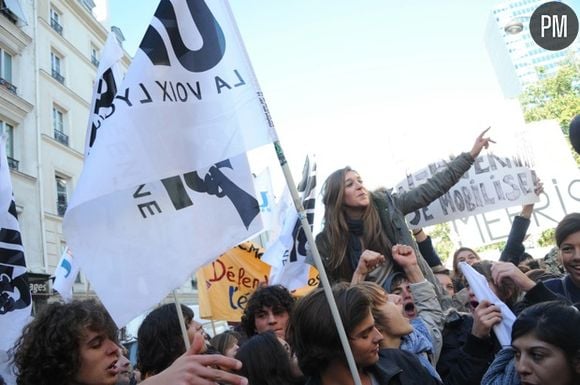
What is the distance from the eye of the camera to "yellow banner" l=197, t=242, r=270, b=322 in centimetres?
690

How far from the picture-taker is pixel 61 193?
20016 mm

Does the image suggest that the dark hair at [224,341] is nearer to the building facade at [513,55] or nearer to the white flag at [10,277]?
the white flag at [10,277]

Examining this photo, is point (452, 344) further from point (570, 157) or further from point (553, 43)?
point (570, 157)

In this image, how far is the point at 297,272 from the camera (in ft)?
17.9

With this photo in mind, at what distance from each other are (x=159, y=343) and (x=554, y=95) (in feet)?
74.1

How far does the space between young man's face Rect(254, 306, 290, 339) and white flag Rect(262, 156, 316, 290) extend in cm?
114

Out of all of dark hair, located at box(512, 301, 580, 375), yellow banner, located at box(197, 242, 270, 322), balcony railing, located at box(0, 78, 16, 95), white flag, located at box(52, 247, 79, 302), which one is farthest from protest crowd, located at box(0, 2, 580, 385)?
balcony railing, located at box(0, 78, 16, 95)

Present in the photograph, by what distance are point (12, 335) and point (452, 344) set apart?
277 centimetres

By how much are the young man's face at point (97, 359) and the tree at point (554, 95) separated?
21.4 m

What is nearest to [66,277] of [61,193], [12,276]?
[12,276]

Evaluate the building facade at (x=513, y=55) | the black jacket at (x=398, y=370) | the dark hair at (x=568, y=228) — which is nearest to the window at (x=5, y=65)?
the dark hair at (x=568, y=228)

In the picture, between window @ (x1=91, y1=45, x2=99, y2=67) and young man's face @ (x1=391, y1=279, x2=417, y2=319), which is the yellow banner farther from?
window @ (x1=91, y1=45, x2=99, y2=67)

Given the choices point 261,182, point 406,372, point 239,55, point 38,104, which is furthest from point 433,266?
point 38,104

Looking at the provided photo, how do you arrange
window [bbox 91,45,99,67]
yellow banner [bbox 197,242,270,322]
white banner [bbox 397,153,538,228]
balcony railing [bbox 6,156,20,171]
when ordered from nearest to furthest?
1. white banner [bbox 397,153,538,228]
2. yellow banner [bbox 197,242,270,322]
3. balcony railing [bbox 6,156,20,171]
4. window [bbox 91,45,99,67]
